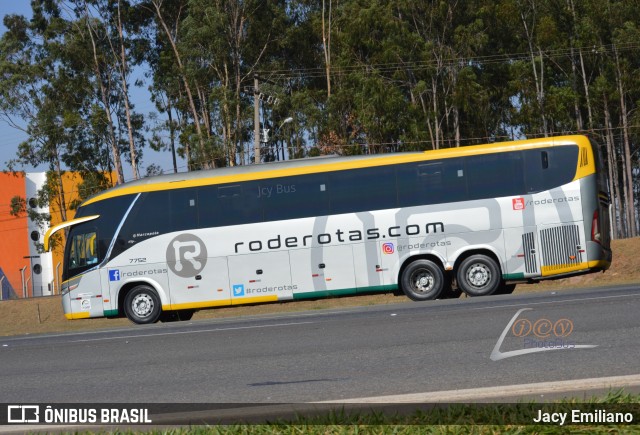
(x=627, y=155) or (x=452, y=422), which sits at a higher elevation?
(x=627, y=155)

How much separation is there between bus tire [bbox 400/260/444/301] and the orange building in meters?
46.4

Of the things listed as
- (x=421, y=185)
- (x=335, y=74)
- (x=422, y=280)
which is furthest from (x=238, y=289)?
(x=335, y=74)

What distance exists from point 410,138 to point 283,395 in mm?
49086

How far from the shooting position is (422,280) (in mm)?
21625

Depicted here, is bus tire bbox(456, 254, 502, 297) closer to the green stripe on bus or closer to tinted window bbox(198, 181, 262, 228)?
the green stripe on bus

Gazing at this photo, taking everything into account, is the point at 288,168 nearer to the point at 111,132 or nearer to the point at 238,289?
the point at 238,289

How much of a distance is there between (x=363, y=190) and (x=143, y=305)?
18.3ft

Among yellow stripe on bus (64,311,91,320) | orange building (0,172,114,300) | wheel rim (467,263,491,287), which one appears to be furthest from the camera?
orange building (0,172,114,300)

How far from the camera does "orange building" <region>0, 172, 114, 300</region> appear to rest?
65188 mm

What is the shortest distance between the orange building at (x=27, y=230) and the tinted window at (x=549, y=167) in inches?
1879

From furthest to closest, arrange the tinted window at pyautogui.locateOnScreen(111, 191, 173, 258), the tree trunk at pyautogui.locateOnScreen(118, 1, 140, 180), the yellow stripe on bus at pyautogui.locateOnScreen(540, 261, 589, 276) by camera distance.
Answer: the tree trunk at pyautogui.locateOnScreen(118, 1, 140, 180) < the tinted window at pyautogui.locateOnScreen(111, 191, 173, 258) < the yellow stripe on bus at pyautogui.locateOnScreen(540, 261, 589, 276)

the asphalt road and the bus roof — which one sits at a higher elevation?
the bus roof

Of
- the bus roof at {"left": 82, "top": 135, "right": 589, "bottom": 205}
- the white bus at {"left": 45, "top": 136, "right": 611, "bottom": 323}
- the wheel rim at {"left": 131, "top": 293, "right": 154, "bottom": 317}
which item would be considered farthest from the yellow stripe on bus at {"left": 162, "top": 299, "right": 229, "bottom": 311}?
the bus roof at {"left": 82, "top": 135, "right": 589, "bottom": 205}

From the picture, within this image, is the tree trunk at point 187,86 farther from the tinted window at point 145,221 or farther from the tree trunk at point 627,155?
the tinted window at point 145,221
